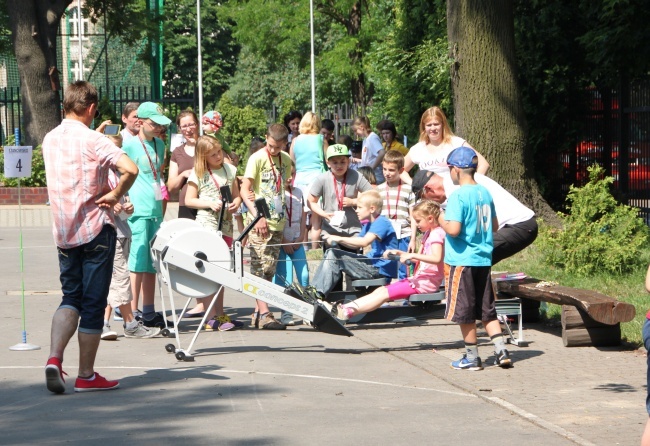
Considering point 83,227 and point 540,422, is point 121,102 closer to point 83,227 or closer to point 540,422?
point 83,227

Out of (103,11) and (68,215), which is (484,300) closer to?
(68,215)

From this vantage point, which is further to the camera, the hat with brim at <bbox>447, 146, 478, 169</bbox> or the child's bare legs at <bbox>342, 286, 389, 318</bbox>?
the child's bare legs at <bbox>342, 286, 389, 318</bbox>

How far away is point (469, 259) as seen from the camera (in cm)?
827

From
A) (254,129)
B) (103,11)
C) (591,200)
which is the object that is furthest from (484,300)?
(254,129)

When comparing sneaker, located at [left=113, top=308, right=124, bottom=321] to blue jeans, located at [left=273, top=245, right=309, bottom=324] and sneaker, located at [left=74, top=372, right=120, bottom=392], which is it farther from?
sneaker, located at [left=74, top=372, right=120, bottom=392]

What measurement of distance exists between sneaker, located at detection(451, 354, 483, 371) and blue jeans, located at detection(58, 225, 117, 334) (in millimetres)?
2622

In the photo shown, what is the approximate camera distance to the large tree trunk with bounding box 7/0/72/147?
28.1 metres

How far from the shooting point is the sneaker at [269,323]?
1027 cm

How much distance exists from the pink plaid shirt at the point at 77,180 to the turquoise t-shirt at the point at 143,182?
257 cm

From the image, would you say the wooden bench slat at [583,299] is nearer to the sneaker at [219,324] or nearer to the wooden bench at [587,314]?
the wooden bench at [587,314]

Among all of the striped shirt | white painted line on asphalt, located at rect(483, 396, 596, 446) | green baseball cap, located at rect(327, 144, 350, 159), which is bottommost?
white painted line on asphalt, located at rect(483, 396, 596, 446)

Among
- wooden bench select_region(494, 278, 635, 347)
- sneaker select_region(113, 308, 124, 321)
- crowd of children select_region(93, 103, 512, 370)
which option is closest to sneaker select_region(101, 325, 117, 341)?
crowd of children select_region(93, 103, 512, 370)

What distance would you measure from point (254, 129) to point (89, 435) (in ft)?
117

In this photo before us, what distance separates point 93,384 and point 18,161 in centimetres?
283
